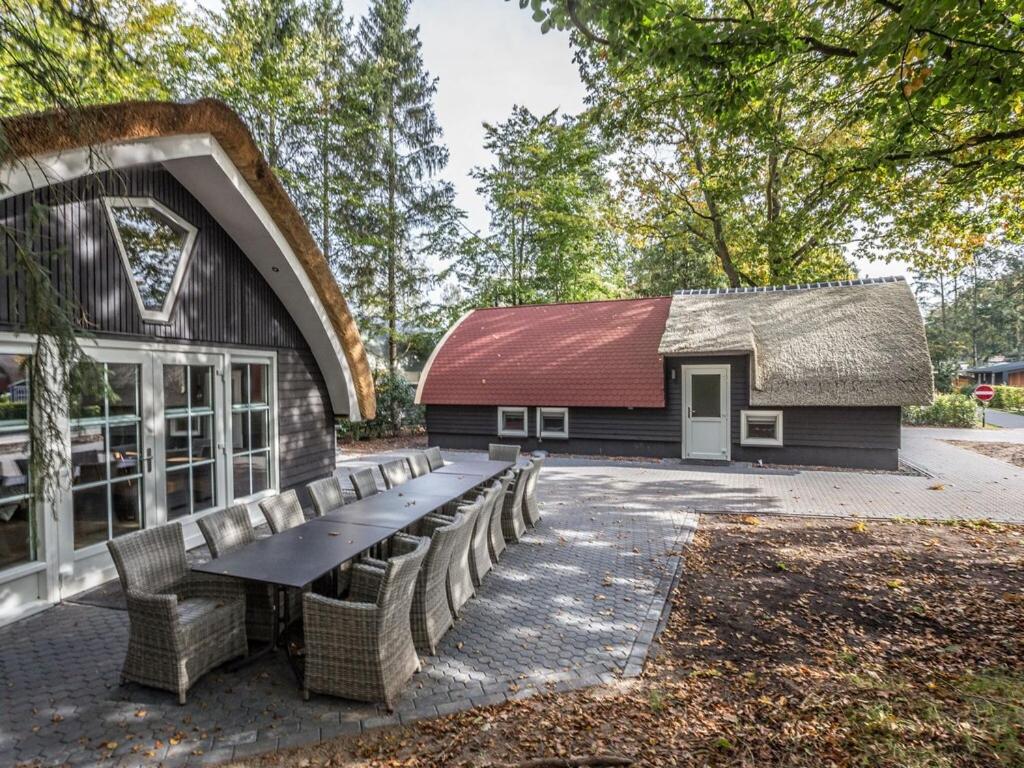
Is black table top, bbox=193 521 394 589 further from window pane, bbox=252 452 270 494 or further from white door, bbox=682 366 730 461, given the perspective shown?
white door, bbox=682 366 730 461

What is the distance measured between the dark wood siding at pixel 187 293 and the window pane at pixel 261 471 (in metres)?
0.24

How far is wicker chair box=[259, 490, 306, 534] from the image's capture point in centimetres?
471

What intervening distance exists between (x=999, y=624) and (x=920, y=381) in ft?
26.0

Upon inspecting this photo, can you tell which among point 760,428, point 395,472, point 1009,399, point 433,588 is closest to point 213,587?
point 433,588

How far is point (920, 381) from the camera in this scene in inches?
426

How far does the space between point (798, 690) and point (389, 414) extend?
15.9m

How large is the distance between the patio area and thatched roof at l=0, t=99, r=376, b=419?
3213 millimetres

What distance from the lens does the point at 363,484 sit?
640cm

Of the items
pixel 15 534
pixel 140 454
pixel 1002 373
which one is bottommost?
pixel 15 534

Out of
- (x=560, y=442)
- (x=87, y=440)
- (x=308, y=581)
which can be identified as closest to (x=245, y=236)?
(x=87, y=440)

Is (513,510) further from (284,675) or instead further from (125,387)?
(125,387)

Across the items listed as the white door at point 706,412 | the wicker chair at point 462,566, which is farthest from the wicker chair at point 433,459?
the white door at point 706,412

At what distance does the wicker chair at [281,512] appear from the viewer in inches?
185

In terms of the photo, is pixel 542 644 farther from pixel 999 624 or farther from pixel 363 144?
pixel 363 144
